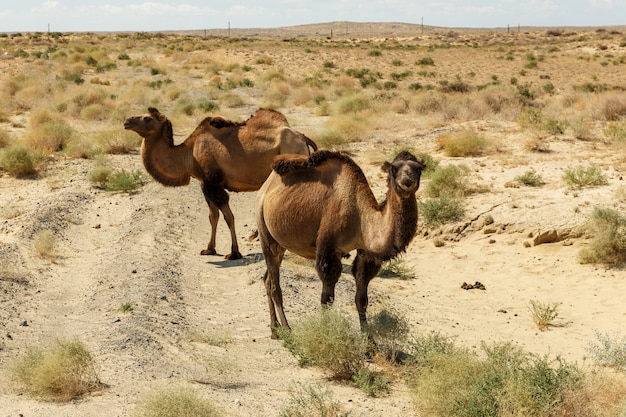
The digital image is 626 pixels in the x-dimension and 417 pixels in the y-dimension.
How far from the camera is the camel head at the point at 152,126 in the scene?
495 inches

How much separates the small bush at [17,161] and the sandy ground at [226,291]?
1.77 m

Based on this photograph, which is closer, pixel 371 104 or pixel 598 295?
pixel 598 295

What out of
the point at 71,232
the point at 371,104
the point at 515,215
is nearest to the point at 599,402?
the point at 515,215

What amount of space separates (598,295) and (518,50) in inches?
2298

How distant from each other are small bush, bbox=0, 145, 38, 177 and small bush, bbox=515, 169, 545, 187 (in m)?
11.4

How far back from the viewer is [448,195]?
1455cm

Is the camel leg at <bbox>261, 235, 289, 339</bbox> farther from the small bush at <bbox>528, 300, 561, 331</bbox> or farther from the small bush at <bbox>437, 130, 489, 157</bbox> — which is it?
the small bush at <bbox>437, 130, 489, 157</bbox>

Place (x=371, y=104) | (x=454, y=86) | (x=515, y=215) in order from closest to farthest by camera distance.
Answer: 1. (x=515, y=215)
2. (x=371, y=104)
3. (x=454, y=86)

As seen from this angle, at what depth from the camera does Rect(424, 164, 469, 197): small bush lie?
15.0 metres

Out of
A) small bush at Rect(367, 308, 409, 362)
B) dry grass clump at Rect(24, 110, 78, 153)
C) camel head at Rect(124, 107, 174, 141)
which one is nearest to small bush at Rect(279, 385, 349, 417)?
small bush at Rect(367, 308, 409, 362)

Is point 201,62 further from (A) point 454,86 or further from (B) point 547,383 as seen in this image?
(B) point 547,383

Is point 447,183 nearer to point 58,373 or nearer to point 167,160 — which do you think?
point 167,160

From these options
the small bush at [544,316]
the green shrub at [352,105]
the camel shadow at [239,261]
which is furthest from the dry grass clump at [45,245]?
the green shrub at [352,105]

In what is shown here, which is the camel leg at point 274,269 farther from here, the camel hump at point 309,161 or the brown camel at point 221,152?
the brown camel at point 221,152
